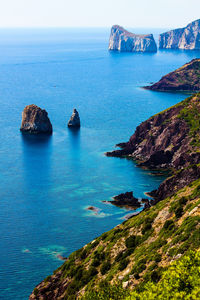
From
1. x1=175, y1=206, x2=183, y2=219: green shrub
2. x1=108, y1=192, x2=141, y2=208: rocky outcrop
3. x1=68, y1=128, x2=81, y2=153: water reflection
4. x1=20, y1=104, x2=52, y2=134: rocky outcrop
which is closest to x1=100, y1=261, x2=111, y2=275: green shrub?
x1=175, y1=206, x2=183, y2=219: green shrub

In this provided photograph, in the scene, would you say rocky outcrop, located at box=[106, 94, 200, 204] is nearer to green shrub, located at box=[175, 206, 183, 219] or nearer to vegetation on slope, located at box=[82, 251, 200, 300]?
green shrub, located at box=[175, 206, 183, 219]

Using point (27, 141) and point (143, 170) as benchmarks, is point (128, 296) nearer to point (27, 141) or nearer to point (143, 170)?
point (143, 170)

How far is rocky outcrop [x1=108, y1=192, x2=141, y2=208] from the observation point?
121938 mm

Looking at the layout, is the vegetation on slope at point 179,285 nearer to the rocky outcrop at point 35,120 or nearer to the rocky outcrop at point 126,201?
the rocky outcrop at point 126,201

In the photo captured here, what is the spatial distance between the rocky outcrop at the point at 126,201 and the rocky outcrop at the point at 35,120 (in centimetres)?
7808

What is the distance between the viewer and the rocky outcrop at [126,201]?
4801 inches

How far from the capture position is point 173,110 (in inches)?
6865

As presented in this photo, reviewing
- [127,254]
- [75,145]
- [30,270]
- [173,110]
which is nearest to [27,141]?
[75,145]

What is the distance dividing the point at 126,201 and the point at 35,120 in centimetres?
8468

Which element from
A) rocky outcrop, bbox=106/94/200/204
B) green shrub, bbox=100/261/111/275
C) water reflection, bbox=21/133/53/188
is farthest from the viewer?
rocky outcrop, bbox=106/94/200/204

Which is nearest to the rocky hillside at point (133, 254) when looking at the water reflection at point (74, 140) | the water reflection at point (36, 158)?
the water reflection at point (36, 158)

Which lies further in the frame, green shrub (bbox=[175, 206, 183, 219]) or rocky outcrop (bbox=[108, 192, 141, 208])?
rocky outcrop (bbox=[108, 192, 141, 208])

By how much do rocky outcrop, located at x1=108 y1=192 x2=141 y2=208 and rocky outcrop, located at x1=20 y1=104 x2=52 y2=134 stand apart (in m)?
78.1

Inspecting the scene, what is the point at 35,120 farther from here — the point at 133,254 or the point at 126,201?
the point at 133,254
